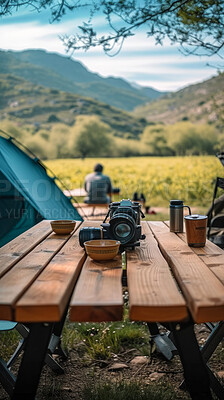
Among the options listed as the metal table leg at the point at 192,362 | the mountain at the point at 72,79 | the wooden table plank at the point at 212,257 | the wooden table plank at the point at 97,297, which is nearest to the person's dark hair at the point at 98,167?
the wooden table plank at the point at 212,257

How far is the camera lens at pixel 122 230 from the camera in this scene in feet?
7.44

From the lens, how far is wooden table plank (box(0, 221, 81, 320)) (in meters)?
1.50

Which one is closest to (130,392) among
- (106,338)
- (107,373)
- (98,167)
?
(107,373)

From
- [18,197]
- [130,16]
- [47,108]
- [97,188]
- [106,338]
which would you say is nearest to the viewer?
[106,338]

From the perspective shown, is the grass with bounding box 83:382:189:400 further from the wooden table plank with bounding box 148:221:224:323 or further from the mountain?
the mountain

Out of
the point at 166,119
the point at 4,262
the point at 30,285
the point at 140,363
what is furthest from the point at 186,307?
the point at 166,119

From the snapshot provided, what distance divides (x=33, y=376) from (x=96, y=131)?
2652 inches

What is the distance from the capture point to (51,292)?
5.25 ft

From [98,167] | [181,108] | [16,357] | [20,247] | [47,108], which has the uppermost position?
[181,108]

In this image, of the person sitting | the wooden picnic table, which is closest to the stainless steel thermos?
the wooden picnic table

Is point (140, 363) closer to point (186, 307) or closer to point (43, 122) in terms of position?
point (186, 307)

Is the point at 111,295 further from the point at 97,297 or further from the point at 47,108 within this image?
the point at 47,108

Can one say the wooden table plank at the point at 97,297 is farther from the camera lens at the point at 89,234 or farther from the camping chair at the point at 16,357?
the camping chair at the point at 16,357

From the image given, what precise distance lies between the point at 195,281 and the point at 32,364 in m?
0.69
